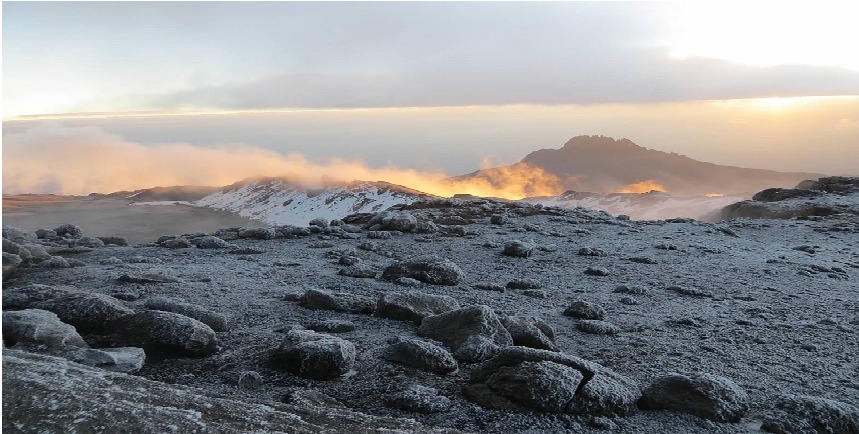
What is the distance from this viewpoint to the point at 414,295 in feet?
28.4

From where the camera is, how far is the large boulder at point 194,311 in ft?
24.6

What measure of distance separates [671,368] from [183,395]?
592cm

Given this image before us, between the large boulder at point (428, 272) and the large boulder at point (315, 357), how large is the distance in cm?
515

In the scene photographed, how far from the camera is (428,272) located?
11500 millimetres

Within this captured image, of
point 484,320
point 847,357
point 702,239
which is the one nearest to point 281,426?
point 484,320

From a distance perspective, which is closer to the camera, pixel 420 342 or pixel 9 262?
pixel 420 342

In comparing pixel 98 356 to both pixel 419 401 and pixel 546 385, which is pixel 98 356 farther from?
pixel 546 385

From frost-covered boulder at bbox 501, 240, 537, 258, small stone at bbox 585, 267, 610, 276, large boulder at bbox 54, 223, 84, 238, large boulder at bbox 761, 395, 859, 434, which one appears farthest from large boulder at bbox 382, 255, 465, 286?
large boulder at bbox 54, 223, 84, 238

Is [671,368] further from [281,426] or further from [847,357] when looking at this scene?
[281,426]

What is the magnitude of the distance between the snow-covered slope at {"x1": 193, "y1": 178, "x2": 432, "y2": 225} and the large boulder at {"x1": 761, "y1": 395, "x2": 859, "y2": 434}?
193 ft

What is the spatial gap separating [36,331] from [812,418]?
27.0ft

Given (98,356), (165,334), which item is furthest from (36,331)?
(165,334)

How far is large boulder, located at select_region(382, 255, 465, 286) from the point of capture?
1143cm

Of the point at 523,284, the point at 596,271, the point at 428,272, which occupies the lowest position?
the point at 596,271
